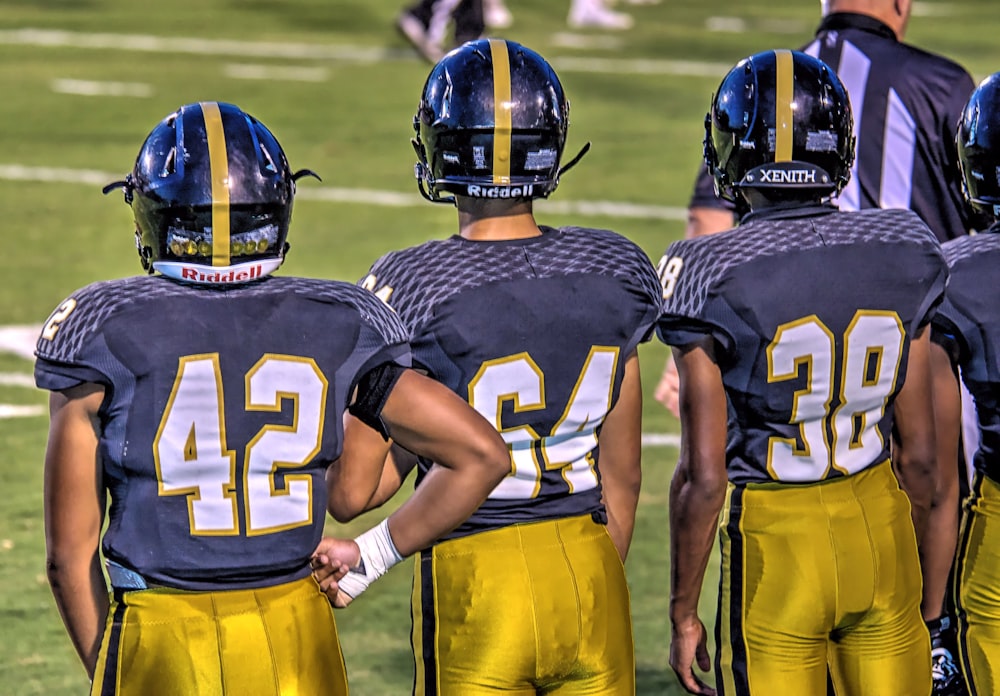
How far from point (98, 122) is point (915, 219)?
1081 cm

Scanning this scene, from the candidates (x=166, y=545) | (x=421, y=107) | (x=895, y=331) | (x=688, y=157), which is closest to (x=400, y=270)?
(x=421, y=107)

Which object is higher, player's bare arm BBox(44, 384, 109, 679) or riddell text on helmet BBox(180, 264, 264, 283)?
riddell text on helmet BBox(180, 264, 264, 283)

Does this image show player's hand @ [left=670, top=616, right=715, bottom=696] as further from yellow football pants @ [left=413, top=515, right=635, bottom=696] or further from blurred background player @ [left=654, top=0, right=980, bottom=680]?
blurred background player @ [left=654, top=0, right=980, bottom=680]

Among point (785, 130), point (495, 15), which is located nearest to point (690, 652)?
point (785, 130)

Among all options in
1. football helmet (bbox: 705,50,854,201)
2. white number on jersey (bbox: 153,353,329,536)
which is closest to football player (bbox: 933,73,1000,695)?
A: football helmet (bbox: 705,50,854,201)

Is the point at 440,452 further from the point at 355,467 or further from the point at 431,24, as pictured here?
the point at 431,24

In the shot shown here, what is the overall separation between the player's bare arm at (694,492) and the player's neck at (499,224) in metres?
0.48

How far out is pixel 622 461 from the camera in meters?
4.00

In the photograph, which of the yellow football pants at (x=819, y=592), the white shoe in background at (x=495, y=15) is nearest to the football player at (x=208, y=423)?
the yellow football pants at (x=819, y=592)

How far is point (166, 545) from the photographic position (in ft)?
10.8

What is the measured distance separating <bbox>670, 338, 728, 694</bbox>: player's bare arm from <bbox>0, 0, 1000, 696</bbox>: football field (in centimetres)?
129

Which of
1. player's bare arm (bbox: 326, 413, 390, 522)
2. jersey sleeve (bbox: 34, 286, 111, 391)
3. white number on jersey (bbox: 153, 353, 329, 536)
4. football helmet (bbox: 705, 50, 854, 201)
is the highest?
football helmet (bbox: 705, 50, 854, 201)

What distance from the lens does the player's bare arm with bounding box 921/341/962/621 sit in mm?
4258

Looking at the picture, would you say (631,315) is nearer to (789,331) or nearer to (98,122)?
(789,331)
